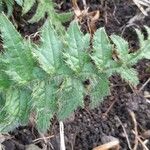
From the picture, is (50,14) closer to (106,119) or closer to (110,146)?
(106,119)

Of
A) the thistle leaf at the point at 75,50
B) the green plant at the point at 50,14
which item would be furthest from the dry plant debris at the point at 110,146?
the thistle leaf at the point at 75,50

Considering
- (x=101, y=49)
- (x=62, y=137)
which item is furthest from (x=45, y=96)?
(x=62, y=137)

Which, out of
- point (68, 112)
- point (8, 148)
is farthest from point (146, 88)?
point (68, 112)

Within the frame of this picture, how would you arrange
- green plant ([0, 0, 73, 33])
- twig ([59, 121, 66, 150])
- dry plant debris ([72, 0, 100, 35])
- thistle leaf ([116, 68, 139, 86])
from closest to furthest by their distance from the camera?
thistle leaf ([116, 68, 139, 86])
twig ([59, 121, 66, 150])
green plant ([0, 0, 73, 33])
dry plant debris ([72, 0, 100, 35])

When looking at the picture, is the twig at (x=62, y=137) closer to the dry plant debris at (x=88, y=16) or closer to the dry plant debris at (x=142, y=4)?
the dry plant debris at (x=88, y=16)

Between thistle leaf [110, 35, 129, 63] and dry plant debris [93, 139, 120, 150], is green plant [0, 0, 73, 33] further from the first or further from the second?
thistle leaf [110, 35, 129, 63]

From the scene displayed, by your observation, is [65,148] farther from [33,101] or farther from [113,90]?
[33,101]

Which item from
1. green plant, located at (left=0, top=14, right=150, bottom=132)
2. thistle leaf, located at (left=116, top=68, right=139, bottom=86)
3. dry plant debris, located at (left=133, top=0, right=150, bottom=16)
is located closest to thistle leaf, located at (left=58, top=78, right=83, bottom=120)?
green plant, located at (left=0, top=14, right=150, bottom=132)

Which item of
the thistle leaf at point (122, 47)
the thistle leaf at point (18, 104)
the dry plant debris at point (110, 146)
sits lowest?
the dry plant debris at point (110, 146)
